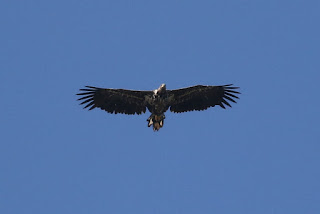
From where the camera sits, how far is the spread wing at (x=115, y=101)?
36.8 m

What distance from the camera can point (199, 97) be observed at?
37.6 metres

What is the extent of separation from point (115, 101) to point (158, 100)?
3.00m

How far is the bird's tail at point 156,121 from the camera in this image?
36.0 metres

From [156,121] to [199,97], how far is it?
355 centimetres

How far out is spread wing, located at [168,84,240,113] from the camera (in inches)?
1460

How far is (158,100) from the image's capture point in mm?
35969

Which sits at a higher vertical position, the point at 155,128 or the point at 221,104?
the point at 221,104

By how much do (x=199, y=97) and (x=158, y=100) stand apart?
316 cm

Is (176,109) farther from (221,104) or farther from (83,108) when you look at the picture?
(83,108)

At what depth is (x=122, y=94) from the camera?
121 feet

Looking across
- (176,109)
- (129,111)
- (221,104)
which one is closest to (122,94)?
(129,111)

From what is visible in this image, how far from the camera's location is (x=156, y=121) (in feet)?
119

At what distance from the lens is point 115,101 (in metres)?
37.0

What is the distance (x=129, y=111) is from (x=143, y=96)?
141 cm
